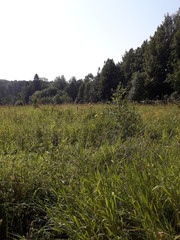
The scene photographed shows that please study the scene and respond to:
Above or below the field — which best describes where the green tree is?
above

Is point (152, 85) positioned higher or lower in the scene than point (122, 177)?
higher

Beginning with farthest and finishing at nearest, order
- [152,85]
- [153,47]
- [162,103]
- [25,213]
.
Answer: [153,47]
[152,85]
[162,103]
[25,213]

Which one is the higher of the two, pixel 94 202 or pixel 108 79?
pixel 108 79

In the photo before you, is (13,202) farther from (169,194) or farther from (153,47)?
(153,47)

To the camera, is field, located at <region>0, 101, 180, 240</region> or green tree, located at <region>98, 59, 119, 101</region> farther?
green tree, located at <region>98, 59, 119, 101</region>

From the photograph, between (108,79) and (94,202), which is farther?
(108,79)

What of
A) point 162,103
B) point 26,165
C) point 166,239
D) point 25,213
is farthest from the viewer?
point 162,103

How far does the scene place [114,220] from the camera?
1517 millimetres

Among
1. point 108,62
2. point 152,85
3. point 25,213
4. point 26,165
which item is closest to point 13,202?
point 25,213

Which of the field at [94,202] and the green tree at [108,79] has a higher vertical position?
the green tree at [108,79]

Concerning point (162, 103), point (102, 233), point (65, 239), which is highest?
point (162, 103)

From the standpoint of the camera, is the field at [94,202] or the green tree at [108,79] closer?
the field at [94,202]

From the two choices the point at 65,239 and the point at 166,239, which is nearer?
the point at 166,239

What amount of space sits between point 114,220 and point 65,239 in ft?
1.41
